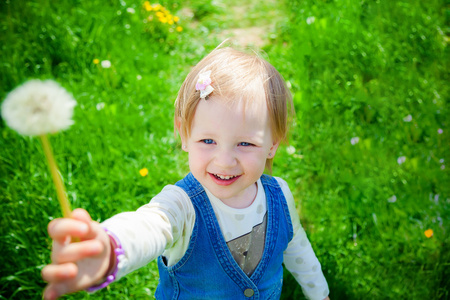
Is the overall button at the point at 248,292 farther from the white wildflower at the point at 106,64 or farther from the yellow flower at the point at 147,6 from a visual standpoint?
the yellow flower at the point at 147,6

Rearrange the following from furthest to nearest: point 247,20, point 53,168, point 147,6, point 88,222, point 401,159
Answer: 1. point 247,20
2. point 147,6
3. point 401,159
4. point 88,222
5. point 53,168

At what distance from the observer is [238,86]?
1.45m

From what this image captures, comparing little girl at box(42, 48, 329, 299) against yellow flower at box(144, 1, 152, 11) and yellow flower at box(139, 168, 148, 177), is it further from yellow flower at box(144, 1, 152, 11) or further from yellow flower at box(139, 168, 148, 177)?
yellow flower at box(144, 1, 152, 11)

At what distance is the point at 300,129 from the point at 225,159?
163cm

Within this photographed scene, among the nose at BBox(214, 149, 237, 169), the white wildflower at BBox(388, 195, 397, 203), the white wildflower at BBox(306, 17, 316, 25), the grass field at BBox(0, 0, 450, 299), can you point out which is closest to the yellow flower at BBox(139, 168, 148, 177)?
the grass field at BBox(0, 0, 450, 299)

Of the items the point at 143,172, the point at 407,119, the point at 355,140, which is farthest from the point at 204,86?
the point at 407,119

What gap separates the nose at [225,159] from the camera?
1.43m

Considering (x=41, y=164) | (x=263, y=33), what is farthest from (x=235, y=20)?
(x=41, y=164)

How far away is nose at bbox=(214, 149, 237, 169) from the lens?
4.71 feet

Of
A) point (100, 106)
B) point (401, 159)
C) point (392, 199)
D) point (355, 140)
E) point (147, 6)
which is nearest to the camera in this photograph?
point (392, 199)

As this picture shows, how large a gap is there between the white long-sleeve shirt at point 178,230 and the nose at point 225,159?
0.62 feet

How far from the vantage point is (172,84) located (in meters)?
3.34

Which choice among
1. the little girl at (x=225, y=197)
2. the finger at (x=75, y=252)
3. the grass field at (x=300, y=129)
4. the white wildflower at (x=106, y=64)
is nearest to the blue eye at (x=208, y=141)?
the little girl at (x=225, y=197)

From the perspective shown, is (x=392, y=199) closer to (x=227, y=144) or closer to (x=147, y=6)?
(x=227, y=144)
